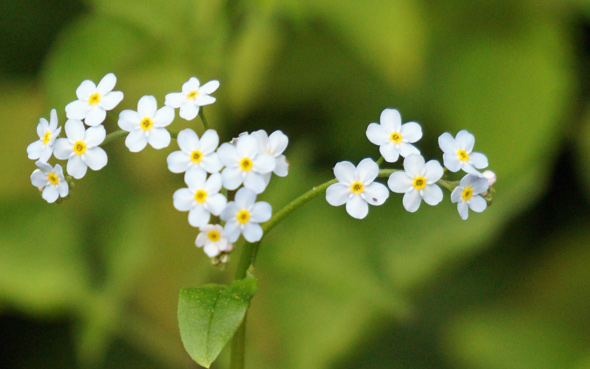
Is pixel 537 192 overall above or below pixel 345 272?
above

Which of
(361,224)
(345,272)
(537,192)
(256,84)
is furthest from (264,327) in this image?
(537,192)

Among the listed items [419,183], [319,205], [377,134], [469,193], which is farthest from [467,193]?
[319,205]

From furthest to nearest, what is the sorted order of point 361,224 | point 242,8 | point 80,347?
point 361,224 → point 80,347 → point 242,8

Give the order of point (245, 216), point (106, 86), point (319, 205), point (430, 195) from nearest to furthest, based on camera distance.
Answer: point (245, 216) < point (430, 195) < point (106, 86) < point (319, 205)

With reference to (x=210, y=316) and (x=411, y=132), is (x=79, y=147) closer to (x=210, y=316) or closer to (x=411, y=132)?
(x=210, y=316)

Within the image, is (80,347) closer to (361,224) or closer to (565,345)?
(361,224)

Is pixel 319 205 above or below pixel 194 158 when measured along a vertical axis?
above
